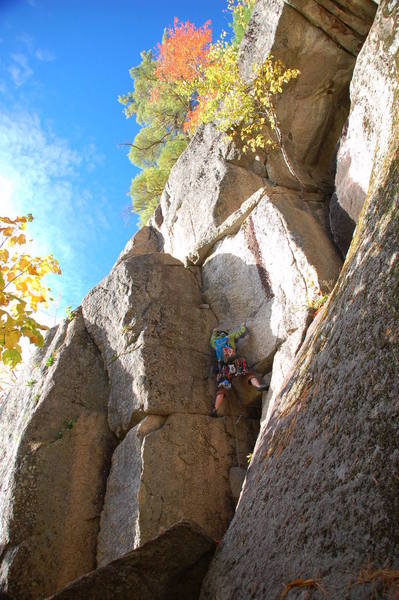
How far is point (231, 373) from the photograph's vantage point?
8.42 metres

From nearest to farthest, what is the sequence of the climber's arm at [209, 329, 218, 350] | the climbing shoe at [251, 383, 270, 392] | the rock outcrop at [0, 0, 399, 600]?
the rock outcrop at [0, 0, 399, 600] → the climbing shoe at [251, 383, 270, 392] → the climber's arm at [209, 329, 218, 350]

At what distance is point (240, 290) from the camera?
9797mm

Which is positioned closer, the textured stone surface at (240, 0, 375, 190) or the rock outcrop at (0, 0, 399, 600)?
the rock outcrop at (0, 0, 399, 600)

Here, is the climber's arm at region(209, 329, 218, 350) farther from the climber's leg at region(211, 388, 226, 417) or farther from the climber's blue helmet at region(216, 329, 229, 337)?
the climber's leg at region(211, 388, 226, 417)

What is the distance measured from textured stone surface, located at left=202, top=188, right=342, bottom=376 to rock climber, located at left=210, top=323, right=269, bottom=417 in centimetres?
23

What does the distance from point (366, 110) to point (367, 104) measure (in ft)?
0.36

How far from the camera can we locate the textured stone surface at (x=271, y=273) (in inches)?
318

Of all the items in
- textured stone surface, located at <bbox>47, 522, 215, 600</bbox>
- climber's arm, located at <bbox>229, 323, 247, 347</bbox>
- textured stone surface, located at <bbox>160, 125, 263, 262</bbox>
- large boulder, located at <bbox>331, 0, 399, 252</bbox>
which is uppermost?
textured stone surface, located at <bbox>160, 125, 263, 262</bbox>

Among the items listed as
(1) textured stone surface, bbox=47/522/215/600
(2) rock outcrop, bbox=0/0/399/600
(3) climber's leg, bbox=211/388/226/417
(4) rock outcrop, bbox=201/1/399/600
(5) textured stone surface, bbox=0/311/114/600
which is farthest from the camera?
(3) climber's leg, bbox=211/388/226/417

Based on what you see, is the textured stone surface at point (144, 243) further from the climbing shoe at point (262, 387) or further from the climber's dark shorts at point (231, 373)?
the climbing shoe at point (262, 387)

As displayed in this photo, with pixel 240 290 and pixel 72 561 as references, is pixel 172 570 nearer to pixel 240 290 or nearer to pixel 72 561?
pixel 72 561

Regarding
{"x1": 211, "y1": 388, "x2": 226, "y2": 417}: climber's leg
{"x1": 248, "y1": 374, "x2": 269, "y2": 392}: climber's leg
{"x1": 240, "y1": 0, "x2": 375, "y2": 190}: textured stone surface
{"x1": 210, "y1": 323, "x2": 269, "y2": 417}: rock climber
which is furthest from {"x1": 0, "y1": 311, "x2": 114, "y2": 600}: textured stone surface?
{"x1": 240, "y1": 0, "x2": 375, "y2": 190}: textured stone surface

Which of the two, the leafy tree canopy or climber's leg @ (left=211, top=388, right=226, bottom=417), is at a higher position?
the leafy tree canopy

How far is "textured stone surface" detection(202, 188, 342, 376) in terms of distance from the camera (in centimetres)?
808
